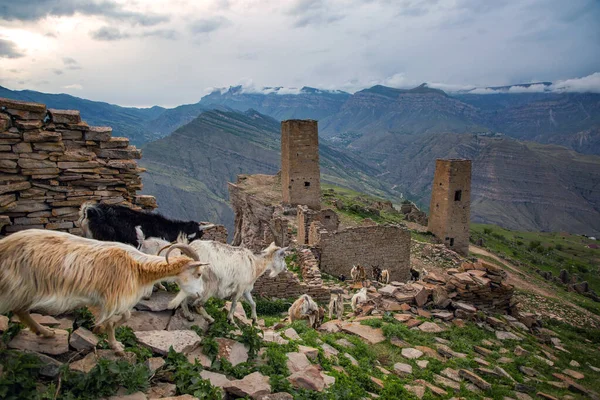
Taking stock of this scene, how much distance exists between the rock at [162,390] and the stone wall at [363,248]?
11.8 meters

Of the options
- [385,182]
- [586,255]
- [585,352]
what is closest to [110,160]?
[585,352]

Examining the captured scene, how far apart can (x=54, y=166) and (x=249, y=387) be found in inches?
234

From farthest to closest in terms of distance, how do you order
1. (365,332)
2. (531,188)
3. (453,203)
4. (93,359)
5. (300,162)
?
(531,188)
(453,203)
(300,162)
(365,332)
(93,359)

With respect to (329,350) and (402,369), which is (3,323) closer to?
(329,350)

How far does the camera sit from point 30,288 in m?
4.06

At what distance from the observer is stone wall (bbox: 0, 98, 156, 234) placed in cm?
678

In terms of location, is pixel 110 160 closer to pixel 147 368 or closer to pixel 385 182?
pixel 147 368

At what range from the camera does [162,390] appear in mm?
4391

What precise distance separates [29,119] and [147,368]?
18.3 feet

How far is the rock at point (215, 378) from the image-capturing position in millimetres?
4695

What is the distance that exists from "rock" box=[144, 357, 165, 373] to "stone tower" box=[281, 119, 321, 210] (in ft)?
69.0

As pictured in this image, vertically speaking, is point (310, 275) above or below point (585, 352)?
above

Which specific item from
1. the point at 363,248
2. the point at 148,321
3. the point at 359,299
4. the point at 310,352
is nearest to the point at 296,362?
the point at 310,352

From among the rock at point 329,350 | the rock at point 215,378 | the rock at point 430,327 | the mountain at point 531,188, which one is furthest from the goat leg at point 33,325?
the mountain at point 531,188
